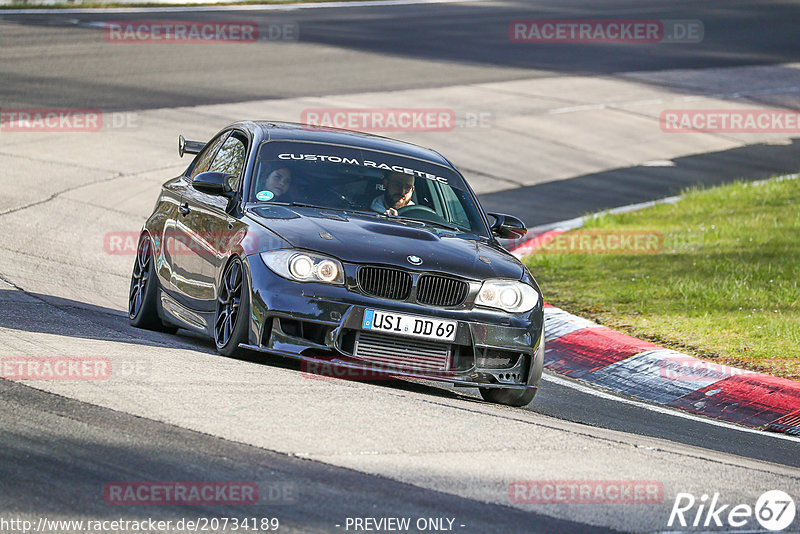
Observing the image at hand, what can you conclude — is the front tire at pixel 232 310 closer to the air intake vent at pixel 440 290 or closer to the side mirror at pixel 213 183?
the side mirror at pixel 213 183

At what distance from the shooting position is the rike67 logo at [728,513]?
545cm

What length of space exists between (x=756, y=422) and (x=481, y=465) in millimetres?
3376

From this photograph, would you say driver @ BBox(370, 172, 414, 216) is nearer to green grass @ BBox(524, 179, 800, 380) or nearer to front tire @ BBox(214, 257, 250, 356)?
front tire @ BBox(214, 257, 250, 356)

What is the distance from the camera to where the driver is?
28.7ft

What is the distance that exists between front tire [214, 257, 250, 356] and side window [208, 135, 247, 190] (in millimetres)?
967

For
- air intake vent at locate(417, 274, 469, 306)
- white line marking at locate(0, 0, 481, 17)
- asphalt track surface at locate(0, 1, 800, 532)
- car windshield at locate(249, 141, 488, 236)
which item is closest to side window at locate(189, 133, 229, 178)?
car windshield at locate(249, 141, 488, 236)

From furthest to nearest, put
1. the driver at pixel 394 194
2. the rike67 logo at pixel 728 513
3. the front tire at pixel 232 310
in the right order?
1. the driver at pixel 394 194
2. the front tire at pixel 232 310
3. the rike67 logo at pixel 728 513

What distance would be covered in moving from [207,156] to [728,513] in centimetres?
567

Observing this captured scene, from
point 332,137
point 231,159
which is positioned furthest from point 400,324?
point 231,159

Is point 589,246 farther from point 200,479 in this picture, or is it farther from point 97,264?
point 200,479

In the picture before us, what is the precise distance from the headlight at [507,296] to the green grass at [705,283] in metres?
2.50

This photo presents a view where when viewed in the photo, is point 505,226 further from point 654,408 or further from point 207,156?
point 207,156

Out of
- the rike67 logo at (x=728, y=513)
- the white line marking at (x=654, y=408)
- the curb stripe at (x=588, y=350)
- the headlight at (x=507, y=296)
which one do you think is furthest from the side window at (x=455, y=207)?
the rike67 logo at (x=728, y=513)

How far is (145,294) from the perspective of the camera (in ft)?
31.5
